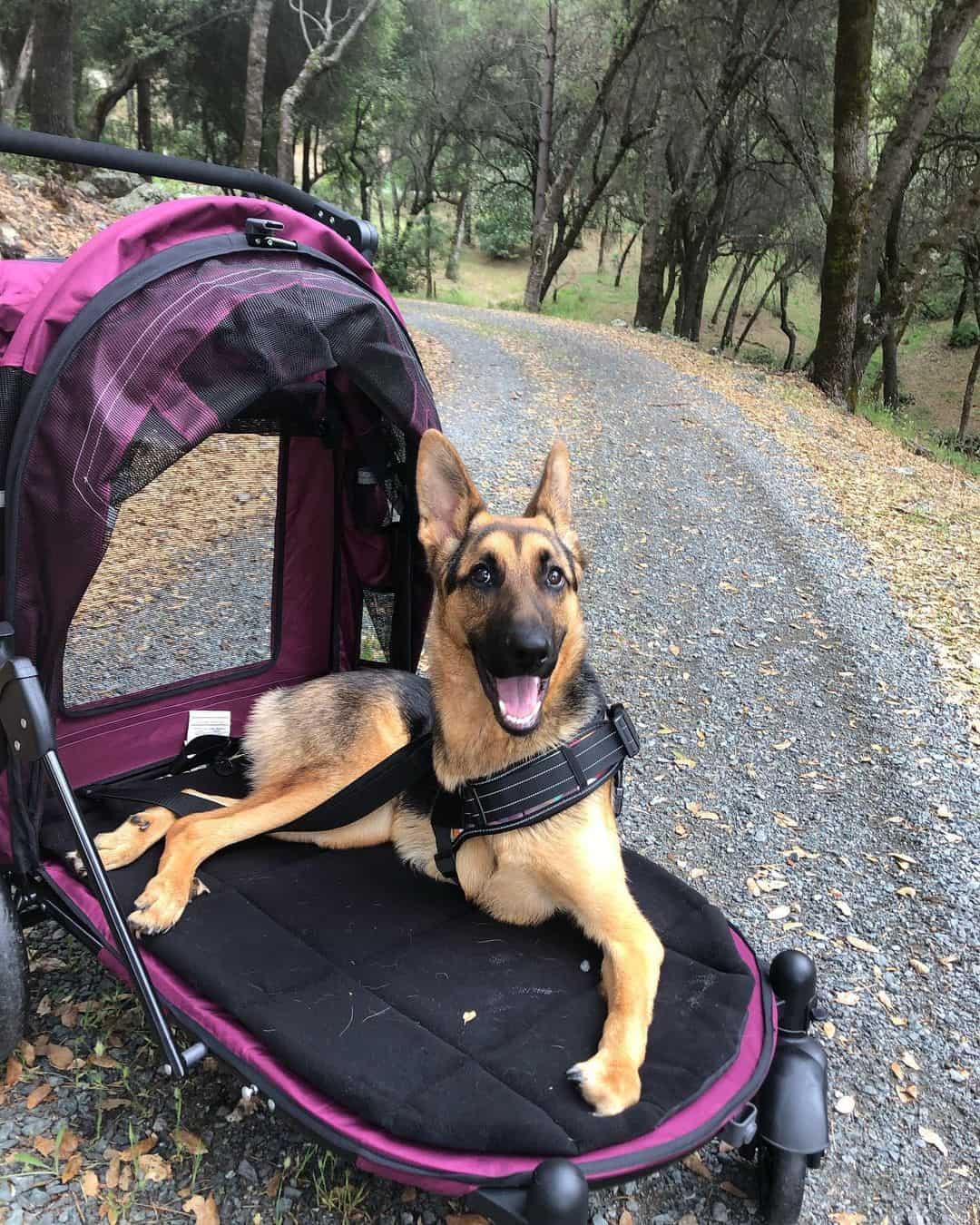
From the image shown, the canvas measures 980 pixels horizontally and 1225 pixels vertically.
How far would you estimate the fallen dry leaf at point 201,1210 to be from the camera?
237cm

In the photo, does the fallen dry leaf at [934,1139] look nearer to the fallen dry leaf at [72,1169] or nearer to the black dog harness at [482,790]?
the black dog harness at [482,790]

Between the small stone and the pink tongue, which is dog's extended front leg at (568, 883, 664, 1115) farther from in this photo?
the small stone

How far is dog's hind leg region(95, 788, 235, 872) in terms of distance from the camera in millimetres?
3129

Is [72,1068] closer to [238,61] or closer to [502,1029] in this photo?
[502,1029]

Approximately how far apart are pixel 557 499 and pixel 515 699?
2.98ft

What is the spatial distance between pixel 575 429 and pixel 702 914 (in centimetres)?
968

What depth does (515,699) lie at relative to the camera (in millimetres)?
3037

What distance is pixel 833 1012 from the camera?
11.0 feet

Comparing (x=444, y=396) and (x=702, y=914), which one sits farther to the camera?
(x=444, y=396)

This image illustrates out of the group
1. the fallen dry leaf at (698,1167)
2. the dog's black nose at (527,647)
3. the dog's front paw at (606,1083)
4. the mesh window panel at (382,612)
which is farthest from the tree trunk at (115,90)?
the fallen dry leaf at (698,1167)

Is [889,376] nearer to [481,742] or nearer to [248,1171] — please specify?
[481,742]

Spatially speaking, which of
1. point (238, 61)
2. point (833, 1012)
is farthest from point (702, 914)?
point (238, 61)

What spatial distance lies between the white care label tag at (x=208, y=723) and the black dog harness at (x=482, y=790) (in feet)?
1.47

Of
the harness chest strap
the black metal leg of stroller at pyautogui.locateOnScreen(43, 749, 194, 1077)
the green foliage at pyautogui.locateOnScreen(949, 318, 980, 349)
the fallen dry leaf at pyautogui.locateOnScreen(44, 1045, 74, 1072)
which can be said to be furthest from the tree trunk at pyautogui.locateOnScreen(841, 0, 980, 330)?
the green foliage at pyautogui.locateOnScreen(949, 318, 980, 349)
